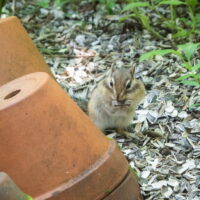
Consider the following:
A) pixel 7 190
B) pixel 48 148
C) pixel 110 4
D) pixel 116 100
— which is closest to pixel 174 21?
pixel 110 4

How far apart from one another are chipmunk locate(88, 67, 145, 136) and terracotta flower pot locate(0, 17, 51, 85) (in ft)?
1.91

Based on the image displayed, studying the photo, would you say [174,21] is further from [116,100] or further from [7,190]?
[7,190]

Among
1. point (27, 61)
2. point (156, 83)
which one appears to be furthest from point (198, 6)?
point (27, 61)

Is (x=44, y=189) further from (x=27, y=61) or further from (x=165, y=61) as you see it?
(x=165, y=61)

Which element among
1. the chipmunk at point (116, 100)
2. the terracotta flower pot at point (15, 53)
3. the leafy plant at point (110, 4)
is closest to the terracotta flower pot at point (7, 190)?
the terracotta flower pot at point (15, 53)

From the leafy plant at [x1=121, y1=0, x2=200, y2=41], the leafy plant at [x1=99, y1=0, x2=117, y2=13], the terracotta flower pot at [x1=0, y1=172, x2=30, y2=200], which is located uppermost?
the terracotta flower pot at [x1=0, y1=172, x2=30, y2=200]

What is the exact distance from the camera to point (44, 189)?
2.85 meters

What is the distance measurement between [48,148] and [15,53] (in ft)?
4.34

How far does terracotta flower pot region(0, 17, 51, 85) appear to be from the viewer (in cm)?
390

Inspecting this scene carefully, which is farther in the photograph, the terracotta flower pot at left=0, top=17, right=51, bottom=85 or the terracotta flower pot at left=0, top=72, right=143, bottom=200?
the terracotta flower pot at left=0, top=17, right=51, bottom=85

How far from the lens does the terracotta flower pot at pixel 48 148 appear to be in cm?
281

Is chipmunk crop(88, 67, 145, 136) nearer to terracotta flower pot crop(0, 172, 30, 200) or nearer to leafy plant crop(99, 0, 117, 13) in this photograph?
leafy plant crop(99, 0, 117, 13)

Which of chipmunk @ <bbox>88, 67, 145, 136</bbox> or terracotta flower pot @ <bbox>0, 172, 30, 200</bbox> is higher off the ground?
terracotta flower pot @ <bbox>0, 172, 30, 200</bbox>

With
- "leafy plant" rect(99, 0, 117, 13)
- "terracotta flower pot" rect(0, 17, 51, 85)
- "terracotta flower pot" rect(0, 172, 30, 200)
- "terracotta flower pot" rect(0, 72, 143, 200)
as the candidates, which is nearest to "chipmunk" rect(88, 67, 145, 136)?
"terracotta flower pot" rect(0, 17, 51, 85)
